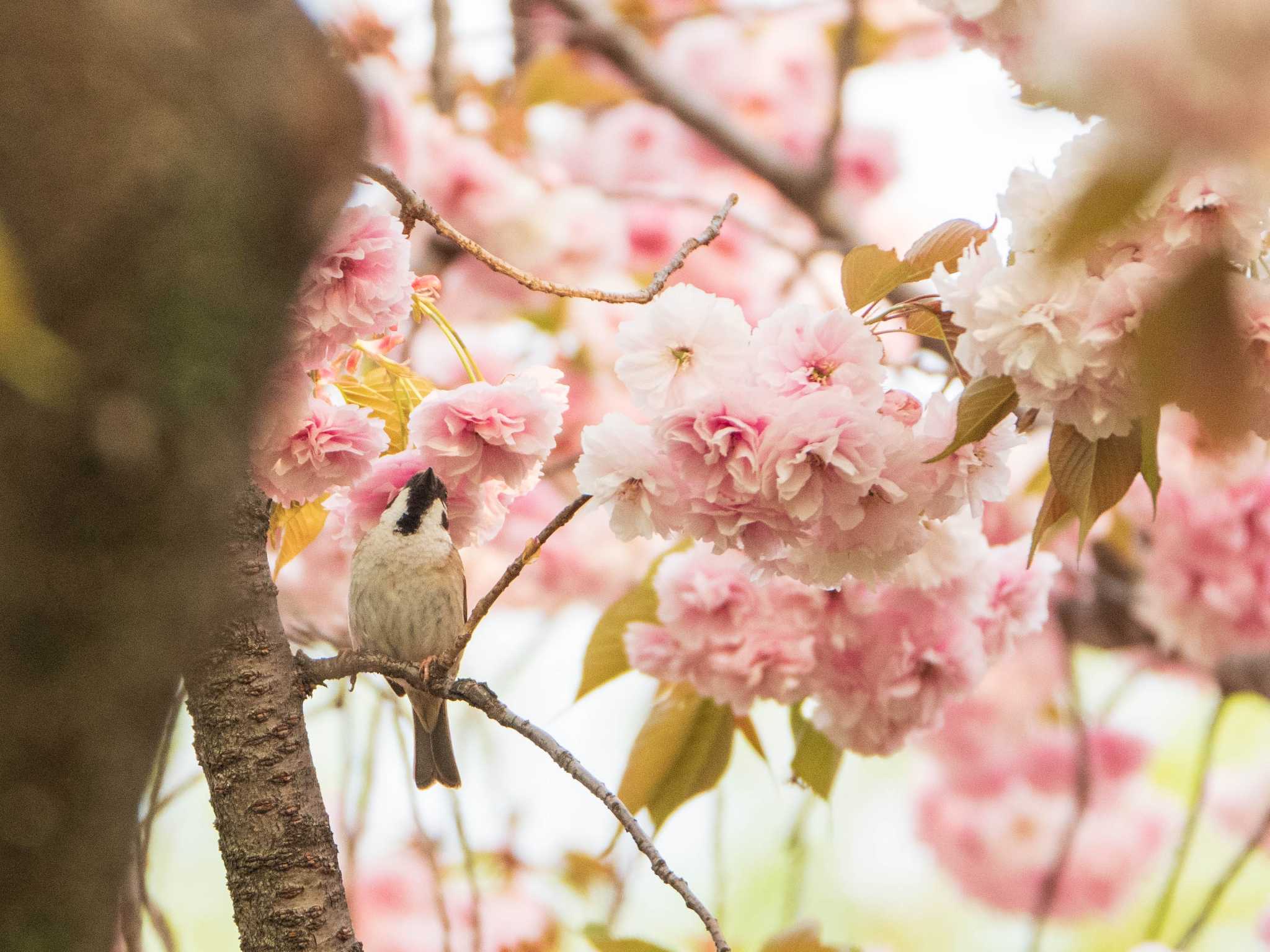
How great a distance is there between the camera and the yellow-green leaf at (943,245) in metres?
0.77

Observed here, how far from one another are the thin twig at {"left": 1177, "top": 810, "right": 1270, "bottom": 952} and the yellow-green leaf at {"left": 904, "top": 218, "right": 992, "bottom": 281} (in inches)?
A: 27.7

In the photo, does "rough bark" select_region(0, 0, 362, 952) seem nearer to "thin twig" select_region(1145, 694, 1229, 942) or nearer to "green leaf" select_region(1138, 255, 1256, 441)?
"green leaf" select_region(1138, 255, 1256, 441)

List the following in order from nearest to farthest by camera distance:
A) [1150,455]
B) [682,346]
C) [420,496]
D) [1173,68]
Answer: [1173,68], [1150,455], [682,346], [420,496]

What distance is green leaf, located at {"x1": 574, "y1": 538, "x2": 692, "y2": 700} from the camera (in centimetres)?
116

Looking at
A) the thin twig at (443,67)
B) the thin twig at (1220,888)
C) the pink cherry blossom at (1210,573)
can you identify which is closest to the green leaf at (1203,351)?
the thin twig at (1220,888)

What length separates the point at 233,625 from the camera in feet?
2.31

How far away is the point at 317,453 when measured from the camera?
77cm

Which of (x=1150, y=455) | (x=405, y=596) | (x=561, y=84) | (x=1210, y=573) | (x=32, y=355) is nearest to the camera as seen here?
(x=32, y=355)

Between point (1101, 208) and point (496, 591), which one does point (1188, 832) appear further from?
point (1101, 208)

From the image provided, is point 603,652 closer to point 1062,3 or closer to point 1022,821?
point 1062,3

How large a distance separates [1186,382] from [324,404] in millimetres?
631

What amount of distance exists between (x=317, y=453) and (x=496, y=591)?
17 cm

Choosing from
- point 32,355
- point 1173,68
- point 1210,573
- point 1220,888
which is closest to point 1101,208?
point 1173,68

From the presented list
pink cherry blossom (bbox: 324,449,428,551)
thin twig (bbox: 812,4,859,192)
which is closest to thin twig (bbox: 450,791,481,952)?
pink cherry blossom (bbox: 324,449,428,551)
